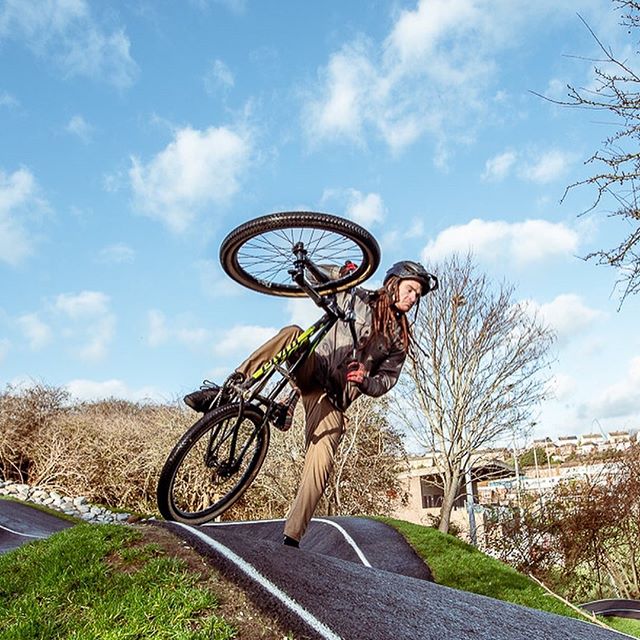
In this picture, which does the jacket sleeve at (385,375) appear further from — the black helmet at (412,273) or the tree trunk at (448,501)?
the tree trunk at (448,501)

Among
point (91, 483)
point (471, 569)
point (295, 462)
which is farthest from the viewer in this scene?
point (91, 483)

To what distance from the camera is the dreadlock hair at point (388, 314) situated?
5.03 metres

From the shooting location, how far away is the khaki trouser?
4.92 metres

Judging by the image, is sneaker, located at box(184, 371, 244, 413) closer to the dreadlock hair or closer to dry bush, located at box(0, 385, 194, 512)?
the dreadlock hair

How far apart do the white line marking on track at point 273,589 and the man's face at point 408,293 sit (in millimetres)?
2141

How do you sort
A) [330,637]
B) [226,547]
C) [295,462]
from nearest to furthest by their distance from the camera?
[330,637] → [226,547] → [295,462]

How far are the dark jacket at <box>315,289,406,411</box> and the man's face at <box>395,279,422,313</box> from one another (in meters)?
0.22

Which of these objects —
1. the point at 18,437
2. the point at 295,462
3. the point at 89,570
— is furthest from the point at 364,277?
the point at 18,437

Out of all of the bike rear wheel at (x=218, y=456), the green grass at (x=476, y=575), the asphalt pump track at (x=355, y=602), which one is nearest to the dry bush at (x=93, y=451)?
the green grass at (x=476, y=575)

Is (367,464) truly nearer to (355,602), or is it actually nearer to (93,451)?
(93,451)

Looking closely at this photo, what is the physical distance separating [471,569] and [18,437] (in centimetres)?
1604

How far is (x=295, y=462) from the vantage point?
15.4 meters

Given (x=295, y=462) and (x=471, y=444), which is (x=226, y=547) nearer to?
(x=295, y=462)

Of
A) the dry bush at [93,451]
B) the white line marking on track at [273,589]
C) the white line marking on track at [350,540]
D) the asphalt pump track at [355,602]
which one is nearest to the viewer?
the white line marking on track at [273,589]
